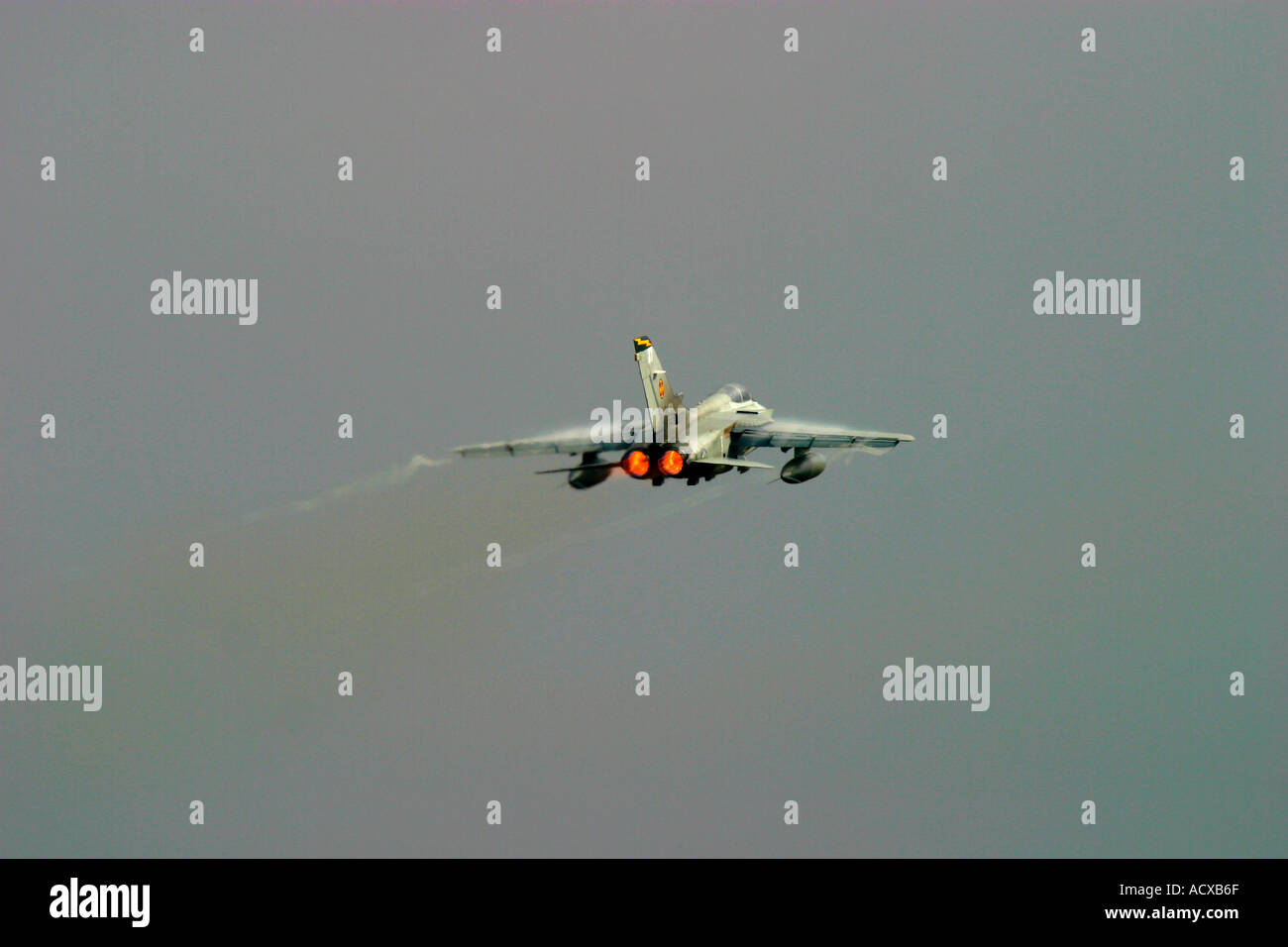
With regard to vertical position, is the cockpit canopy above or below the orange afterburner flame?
above

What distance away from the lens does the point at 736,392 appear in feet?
319

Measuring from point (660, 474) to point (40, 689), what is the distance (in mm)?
44390

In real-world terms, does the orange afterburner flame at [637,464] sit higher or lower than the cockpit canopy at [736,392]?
lower

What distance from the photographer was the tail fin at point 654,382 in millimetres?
95125

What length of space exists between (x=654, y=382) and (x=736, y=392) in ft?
12.3

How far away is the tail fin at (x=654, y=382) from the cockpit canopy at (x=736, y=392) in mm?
2118

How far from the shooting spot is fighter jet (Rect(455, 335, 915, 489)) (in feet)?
303

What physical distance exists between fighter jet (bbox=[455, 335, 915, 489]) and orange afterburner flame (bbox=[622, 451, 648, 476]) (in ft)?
0.12

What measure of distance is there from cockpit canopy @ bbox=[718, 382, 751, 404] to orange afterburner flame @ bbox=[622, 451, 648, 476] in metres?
6.12

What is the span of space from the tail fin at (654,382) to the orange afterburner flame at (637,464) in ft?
10.2
